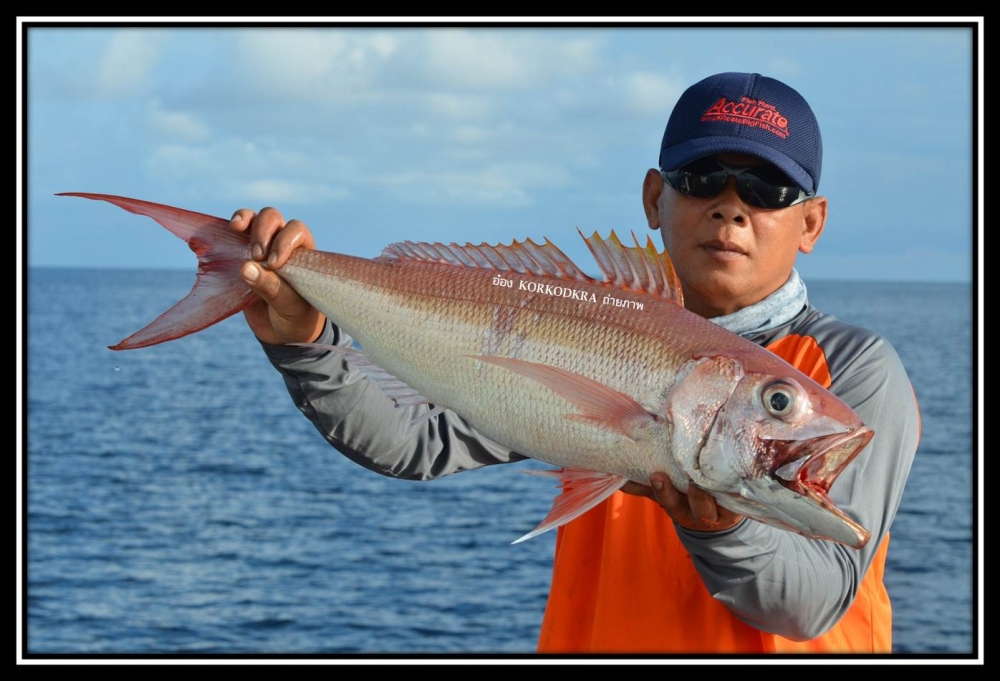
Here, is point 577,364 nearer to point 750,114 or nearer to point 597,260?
point 597,260

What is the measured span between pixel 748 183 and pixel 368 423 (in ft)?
5.42

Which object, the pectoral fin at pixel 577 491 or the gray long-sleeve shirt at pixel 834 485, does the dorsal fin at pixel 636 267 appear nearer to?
the pectoral fin at pixel 577 491

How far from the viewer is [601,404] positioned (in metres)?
3.00

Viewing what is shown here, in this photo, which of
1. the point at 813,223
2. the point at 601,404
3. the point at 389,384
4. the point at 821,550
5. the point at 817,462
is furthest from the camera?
the point at 813,223

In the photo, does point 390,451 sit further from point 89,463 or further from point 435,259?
point 89,463

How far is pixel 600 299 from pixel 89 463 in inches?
2008

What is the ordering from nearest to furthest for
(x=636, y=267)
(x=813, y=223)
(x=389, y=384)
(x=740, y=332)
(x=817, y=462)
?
(x=817, y=462), (x=636, y=267), (x=389, y=384), (x=740, y=332), (x=813, y=223)

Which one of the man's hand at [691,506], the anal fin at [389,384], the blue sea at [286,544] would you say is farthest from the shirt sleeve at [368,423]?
the blue sea at [286,544]

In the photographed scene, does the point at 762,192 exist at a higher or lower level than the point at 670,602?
higher

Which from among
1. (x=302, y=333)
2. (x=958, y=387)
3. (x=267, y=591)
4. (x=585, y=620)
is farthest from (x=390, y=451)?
(x=958, y=387)

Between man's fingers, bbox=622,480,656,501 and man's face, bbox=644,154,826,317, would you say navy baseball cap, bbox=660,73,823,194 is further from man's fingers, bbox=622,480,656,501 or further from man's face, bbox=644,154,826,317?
man's fingers, bbox=622,480,656,501

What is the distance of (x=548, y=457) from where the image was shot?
3.15 m

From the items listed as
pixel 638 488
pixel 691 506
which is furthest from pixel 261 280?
pixel 691 506
